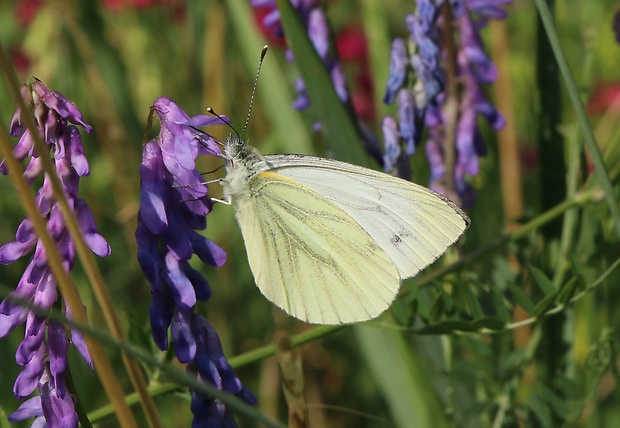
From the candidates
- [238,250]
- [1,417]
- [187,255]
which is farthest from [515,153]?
[1,417]

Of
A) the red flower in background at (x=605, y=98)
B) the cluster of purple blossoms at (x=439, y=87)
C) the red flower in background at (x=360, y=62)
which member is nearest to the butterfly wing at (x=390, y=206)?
the cluster of purple blossoms at (x=439, y=87)

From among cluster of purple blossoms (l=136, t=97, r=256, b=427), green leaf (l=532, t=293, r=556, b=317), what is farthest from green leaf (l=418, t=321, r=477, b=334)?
cluster of purple blossoms (l=136, t=97, r=256, b=427)

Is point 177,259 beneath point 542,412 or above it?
above

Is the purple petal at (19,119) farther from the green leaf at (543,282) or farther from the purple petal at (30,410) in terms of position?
the green leaf at (543,282)

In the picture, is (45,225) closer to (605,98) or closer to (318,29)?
(318,29)

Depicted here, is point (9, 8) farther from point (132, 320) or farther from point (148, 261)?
point (148, 261)

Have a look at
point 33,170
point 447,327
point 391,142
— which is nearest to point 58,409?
point 33,170

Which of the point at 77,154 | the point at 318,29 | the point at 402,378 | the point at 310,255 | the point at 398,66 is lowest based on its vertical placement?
the point at 402,378

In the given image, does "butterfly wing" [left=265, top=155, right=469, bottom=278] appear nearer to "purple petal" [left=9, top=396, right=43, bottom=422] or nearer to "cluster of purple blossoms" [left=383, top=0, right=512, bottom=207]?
"cluster of purple blossoms" [left=383, top=0, right=512, bottom=207]
